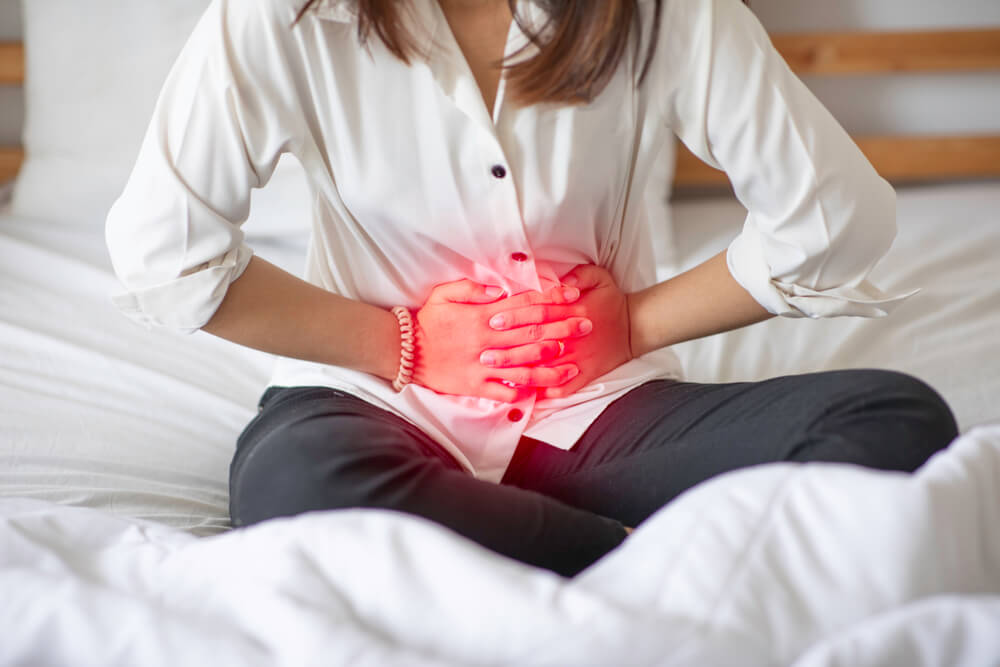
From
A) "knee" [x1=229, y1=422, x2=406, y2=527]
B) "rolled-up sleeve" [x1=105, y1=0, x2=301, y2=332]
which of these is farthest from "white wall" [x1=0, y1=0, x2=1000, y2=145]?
"knee" [x1=229, y1=422, x2=406, y2=527]

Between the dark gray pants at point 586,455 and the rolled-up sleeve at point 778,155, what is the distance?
109mm

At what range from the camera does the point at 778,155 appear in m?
0.81

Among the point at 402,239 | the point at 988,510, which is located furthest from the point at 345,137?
the point at 988,510

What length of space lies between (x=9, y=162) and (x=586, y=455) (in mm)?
1404

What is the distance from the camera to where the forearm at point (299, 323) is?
84 centimetres

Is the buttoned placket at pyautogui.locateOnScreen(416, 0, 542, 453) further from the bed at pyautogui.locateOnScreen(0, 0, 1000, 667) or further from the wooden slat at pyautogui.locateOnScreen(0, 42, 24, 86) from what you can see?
the wooden slat at pyautogui.locateOnScreen(0, 42, 24, 86)

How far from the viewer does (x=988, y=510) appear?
0.62 metres

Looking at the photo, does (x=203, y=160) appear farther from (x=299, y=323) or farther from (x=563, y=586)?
(x=563, y=586)

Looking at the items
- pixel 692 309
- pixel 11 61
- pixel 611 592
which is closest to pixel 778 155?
pixel 692 309

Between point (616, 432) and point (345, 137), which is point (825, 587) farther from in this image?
point (345, 137)

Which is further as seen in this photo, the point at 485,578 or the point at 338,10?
the point at 338,10

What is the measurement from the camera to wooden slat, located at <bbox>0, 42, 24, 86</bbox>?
167 cm

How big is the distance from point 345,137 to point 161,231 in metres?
0.18

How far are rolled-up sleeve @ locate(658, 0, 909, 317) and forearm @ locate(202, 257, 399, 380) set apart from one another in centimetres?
35
